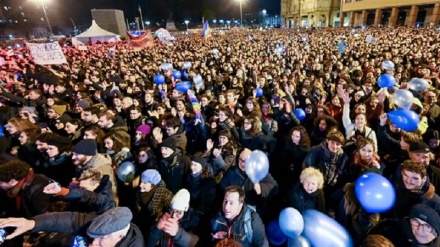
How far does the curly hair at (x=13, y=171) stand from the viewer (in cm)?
239

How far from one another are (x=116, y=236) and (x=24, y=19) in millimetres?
77139

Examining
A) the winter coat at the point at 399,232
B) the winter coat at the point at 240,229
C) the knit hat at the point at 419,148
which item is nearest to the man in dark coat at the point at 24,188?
the winter coat at the point at 240,229

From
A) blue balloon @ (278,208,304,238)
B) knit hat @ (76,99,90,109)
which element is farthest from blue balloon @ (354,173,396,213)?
knit hat @ (76,99,90,109)

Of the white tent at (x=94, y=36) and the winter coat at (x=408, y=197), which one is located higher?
the white tent at (x=94, y=36)

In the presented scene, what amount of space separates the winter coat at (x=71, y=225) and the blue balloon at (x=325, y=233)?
1.36m

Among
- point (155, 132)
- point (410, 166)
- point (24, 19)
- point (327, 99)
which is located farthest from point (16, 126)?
point (24, 19)

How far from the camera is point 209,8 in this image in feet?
264

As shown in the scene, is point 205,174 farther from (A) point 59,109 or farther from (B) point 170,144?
(A) point 59,109

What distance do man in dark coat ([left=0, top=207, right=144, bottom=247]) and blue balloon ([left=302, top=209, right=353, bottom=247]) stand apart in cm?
136

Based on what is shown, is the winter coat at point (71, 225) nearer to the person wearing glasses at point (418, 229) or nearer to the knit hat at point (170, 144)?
the knit hat at point (170, 144)

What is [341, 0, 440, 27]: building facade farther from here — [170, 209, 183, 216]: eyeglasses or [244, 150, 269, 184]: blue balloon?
[170, 209, 183, 216]: eyeglasses

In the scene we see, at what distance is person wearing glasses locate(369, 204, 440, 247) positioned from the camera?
1937mm

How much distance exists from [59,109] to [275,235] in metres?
4.98

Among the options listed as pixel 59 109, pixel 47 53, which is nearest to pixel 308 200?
pixel 59 109
